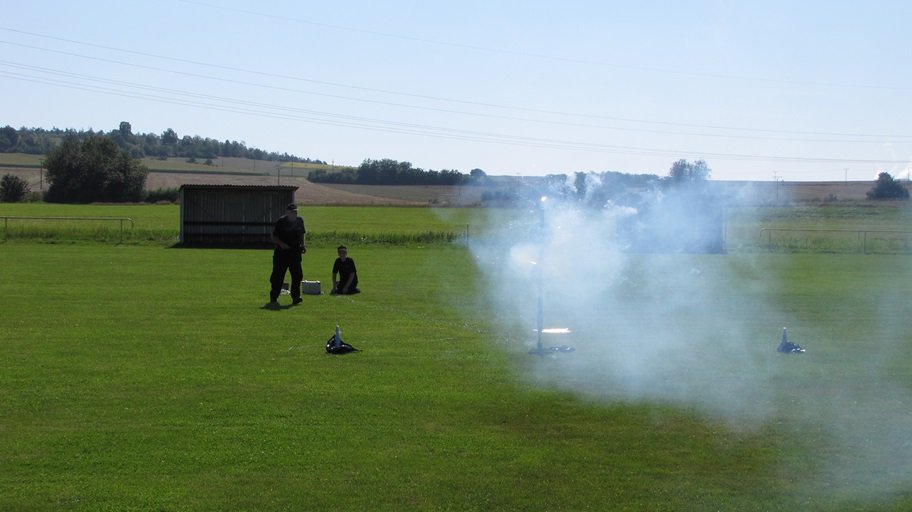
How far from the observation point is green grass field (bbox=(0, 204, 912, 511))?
8.05m

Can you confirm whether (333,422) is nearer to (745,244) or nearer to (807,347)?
(807,347)

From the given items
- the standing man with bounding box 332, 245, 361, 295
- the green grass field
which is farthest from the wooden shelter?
the green grass field

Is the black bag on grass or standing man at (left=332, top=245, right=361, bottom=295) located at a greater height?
standing man at (left=332, top=245, right=361, bottom=295)

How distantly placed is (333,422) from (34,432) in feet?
9.60

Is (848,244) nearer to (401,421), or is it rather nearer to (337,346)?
(337,346)

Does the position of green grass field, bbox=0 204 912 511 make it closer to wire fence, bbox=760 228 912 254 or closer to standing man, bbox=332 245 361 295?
standing man, bbox=332 245 361 295

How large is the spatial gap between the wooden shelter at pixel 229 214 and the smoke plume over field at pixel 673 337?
16.6 m

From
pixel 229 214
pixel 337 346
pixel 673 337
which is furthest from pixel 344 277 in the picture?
pixel 229 214

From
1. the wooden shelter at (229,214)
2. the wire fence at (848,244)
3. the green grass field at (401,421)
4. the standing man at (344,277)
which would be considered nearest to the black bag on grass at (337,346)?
the green grass field at (401,421)

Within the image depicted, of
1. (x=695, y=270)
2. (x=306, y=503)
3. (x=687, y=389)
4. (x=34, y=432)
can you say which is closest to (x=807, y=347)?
(x=687, y=389)

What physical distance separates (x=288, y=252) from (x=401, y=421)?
12228mm

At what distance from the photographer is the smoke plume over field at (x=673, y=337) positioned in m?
10.4

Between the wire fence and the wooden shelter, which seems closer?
the wooden shelter

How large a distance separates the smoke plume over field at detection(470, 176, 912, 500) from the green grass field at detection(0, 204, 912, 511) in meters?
0.07
